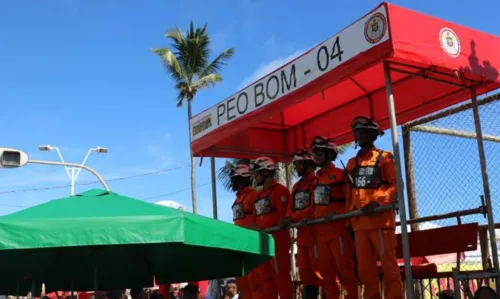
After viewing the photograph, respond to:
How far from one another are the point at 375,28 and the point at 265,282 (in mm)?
3532

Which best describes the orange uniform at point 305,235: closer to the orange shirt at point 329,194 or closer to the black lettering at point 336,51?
the orange shirt at point 329,194

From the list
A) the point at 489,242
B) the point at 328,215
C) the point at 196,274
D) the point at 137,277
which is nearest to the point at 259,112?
the point at 328,215

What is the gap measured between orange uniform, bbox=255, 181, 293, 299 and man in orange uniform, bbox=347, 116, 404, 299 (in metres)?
1.47

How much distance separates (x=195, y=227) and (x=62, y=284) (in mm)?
3394

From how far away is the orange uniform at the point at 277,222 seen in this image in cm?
712

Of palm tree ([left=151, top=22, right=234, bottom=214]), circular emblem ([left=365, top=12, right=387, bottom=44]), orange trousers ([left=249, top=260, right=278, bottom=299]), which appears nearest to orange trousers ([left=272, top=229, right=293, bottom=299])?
orange trousers ([left=249, top=260, right=278, bottom=299])

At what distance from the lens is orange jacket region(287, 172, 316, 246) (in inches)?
265

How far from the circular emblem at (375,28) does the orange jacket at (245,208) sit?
2992 mm

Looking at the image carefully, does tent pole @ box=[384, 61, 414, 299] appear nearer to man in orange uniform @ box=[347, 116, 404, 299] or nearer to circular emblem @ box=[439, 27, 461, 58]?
man in orange uniform @ box=[347, 116, 404, 299]

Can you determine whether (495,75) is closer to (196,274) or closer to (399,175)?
(399,175)

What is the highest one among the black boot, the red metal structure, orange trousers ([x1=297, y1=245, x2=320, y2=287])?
the red metal structure

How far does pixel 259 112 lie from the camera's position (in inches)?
274

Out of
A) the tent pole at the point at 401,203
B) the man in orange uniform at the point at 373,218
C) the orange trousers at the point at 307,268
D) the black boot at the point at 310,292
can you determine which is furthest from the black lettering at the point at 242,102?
the black boot at the point at 310,292

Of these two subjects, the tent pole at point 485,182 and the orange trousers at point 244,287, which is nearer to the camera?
the tent pole at point 485,182
